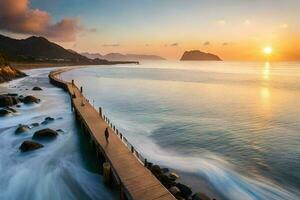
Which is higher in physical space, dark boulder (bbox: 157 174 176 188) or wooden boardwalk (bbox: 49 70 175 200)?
wooden boardwalk (bbox: 49 70 175 200)

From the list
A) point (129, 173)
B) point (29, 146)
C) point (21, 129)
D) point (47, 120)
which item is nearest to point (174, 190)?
point (129, 173)

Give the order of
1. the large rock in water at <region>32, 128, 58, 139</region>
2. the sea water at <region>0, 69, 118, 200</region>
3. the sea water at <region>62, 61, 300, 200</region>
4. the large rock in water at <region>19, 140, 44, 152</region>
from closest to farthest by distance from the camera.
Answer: the sea water at <region>0, 69, 118, 200</region>, the sea water at <region>62, 61, 300, 200</region>, the large rock in water at <region>19, 140, 44, 152</region>, the large rock in water at <region>32, 128, 58, 139</region>

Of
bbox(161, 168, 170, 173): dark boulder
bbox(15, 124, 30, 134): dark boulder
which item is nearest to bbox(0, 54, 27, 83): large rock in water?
bbox(15, 124, 30, 134): dark boulder

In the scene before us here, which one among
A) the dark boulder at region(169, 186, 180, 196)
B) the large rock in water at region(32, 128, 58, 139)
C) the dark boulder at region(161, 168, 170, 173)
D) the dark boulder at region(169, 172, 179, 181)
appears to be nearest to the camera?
the dark boulder at region(169, 186, 180, 196)

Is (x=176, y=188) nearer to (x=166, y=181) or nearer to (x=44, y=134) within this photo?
(x=166, y=181)

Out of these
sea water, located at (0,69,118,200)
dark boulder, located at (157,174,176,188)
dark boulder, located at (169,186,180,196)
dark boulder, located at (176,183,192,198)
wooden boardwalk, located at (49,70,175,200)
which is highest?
wooden boardwalk, located at (49,70,175,200)

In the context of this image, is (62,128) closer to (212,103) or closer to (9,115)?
(9,115)

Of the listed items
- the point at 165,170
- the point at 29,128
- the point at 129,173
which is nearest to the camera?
the point at 129,173

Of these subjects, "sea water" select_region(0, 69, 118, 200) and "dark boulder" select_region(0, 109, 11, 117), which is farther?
"dark boulder" select_region(0, 109, 11, 117)

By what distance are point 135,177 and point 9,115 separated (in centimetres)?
2926


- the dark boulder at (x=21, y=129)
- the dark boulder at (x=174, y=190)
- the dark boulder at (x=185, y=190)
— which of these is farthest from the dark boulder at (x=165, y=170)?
the dark boulder at (x=21, y=129)

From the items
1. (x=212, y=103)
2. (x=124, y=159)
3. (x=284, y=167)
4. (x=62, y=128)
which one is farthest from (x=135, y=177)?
(x=212, y=103)

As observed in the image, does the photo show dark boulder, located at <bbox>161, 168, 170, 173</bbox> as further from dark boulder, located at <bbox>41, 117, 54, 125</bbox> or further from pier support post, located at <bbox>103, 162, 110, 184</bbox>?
dark boulder, located at <bbox>41, 117, 54, 125</bbox>

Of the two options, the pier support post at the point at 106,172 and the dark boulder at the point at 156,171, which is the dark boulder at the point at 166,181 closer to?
the dark boulder at the point at 156,171
